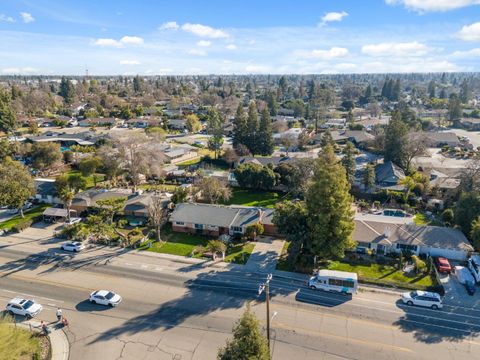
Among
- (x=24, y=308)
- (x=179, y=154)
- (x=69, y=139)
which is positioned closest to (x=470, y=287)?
(x=24, y=308)

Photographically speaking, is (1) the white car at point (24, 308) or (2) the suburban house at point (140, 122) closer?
(1) the white car at point (24, 308)

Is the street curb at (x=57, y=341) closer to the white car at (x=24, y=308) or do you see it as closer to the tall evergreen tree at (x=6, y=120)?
the white car at (x=24, y=308)

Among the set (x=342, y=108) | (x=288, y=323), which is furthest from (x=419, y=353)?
(x=342, y=108)

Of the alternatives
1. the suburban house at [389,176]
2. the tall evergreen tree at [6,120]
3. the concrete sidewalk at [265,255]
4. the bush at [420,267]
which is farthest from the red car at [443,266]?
the tall evergreen tree at [6,120]

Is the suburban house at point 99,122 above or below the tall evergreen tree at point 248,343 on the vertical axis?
above

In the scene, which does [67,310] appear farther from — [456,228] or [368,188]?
[368,188]

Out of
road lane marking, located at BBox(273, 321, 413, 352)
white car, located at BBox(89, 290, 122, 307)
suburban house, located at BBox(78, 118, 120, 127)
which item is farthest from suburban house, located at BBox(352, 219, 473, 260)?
suburban house, located at BBox(78, 118, 120, 127)
